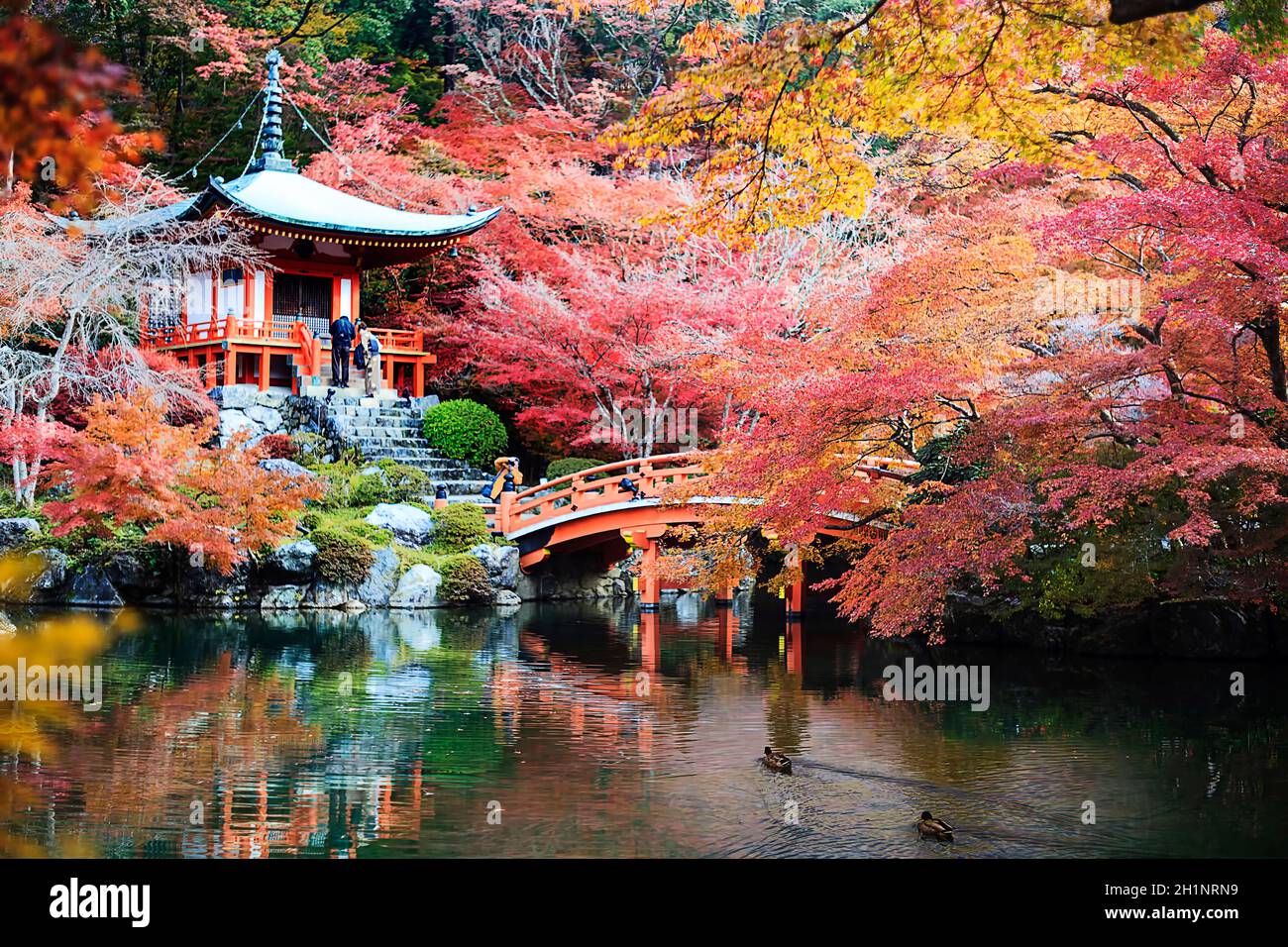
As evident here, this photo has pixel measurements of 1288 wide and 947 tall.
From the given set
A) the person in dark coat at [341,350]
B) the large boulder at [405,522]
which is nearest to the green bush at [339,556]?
the large boulder at [405,522]

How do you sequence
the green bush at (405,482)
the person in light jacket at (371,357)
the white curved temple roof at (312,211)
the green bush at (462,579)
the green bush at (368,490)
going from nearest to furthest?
the green bush at (462,579) → the green bush at (368,490) → the green bush at (405,482) → the white curved temple roof at (312,211) → the person in light jacket at (371,357)

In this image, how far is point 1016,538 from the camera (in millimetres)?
10773

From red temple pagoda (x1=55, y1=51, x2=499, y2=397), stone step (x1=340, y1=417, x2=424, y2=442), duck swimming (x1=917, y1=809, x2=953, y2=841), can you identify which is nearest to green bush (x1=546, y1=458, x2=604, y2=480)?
stone step (x1=340, y1=417, x2=424, y2=442)

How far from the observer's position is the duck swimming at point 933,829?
7020mm

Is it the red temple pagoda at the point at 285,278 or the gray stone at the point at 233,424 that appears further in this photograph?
→ the red temple pagoda at the point at 285,278

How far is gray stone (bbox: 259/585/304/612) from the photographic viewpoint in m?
16.8

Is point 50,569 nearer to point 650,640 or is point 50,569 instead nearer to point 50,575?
point 50,575

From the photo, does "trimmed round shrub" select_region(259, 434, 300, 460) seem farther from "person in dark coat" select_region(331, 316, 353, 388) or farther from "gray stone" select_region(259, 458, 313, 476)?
"person in dark coat" select_region(331, 316, 353, 388)

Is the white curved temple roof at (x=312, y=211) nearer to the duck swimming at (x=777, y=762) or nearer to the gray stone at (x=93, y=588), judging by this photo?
the gray stone at (x=93, y=588)

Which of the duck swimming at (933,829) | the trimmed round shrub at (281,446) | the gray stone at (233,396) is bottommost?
the duck swimming at (933,829)

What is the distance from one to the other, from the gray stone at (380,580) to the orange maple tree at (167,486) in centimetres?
133

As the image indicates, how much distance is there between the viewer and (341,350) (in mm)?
22141

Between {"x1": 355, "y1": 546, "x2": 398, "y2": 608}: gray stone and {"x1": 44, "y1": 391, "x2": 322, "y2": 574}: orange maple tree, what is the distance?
52.2 inches
